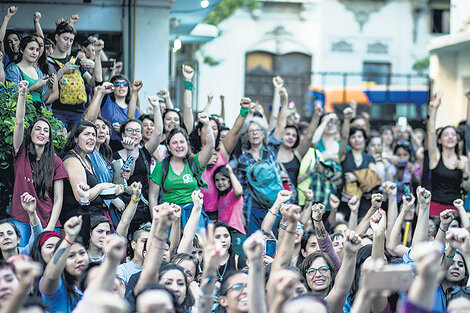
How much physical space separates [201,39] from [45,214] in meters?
8.83

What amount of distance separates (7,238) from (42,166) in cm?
84

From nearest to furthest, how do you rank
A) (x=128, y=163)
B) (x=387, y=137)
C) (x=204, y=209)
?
1. (x=128, y=163)
2. (x=204, y=209)
3. (x=387, y=137)

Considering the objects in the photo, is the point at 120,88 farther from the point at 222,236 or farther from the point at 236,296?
the point at 236,296

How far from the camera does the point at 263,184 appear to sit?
25.0 ft

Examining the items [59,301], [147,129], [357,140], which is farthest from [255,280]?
[357,140]

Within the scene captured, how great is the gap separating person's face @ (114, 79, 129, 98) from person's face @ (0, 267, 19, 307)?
13.3ft

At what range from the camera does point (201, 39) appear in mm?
14586

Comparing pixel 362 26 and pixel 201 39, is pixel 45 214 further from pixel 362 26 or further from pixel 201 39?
pixel 362 26

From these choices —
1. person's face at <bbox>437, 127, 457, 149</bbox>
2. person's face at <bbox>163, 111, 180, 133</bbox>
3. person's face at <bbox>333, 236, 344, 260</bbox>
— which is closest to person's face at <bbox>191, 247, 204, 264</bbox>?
person's face at <bbox>333, 236, 344, 260</bbox>

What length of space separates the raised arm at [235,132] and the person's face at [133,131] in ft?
3.08

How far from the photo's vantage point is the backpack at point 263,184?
7.61 m

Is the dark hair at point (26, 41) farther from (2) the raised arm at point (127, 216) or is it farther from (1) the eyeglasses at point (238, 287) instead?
(1) the eyeglasses at point (238, 287)

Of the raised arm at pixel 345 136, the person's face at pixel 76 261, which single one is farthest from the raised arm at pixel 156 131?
the raised arm at pixel 345 136

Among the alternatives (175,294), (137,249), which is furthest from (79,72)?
(175,294)
